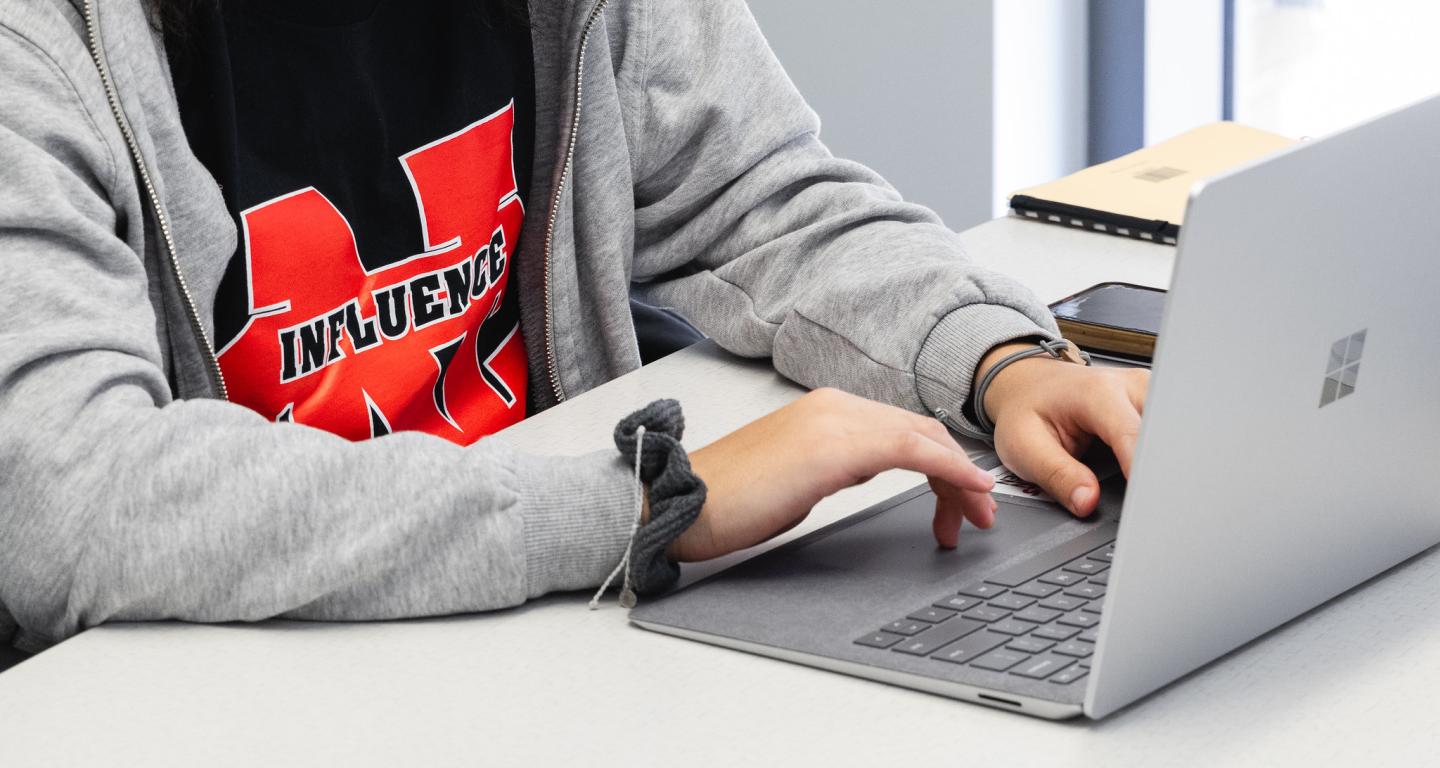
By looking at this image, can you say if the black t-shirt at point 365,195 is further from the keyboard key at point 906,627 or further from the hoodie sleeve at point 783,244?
the keyboard key at point 906,627

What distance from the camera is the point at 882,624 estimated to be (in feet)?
2.29

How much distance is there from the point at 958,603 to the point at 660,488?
15 centimetres

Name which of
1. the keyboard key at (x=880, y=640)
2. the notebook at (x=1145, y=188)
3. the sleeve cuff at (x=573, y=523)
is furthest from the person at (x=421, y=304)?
the notebook at (x=1145, y=188)

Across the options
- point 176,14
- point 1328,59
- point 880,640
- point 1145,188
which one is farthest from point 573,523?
point 1328,59

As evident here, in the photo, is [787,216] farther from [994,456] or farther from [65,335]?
[65,335]

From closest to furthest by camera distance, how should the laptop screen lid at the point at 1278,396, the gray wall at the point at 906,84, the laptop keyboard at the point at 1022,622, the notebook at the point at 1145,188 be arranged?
the laptop screen lid at the point at 1278,396 < the laptop keyboard at the point at 1022,622 < the notebook at the point at 1145,188 < the gray wall at the point at 906,84

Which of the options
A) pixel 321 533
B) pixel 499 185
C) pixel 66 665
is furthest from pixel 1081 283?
pixel 66 665

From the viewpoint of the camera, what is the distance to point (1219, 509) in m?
0.61

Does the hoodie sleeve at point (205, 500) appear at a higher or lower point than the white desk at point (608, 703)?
higher

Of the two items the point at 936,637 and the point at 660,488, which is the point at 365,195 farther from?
the point at 936,637

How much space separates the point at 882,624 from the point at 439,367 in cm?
50

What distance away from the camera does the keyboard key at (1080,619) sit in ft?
2.23

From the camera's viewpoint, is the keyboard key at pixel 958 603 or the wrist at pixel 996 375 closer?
the keyboard key at pixel 958 603

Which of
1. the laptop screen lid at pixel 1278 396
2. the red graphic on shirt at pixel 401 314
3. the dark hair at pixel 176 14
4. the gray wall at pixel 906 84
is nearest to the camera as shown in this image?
the laptop screen lid at pixel 1278 396
